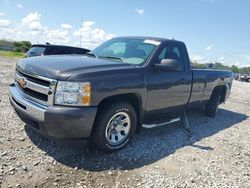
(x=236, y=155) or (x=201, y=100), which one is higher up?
(x=201, y=100)

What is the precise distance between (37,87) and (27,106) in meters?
0.31

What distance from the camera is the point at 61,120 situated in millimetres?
3727

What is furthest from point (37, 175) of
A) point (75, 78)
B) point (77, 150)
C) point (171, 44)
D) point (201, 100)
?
point (201, 100)

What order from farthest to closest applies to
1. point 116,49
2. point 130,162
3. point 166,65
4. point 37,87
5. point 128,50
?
point 116,49 → point 128,50 → point 166,65 → point 130,162 → point 37,87

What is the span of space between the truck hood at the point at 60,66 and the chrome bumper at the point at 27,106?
1.40 ft

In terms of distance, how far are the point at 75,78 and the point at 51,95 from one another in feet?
1.33

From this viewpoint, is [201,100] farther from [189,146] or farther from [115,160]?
[115,160]

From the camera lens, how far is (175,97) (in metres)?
5.61

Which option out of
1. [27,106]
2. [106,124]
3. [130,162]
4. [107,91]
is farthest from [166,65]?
[27,106]

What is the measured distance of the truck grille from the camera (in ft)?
12.6

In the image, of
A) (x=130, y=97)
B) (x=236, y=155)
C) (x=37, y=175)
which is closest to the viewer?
(x=37, y=175)

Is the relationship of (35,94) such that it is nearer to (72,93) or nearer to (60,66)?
(60,66)

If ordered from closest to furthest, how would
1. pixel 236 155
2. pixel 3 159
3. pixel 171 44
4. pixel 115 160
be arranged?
pixel 3 159 < pixel 115 160 < pixel 236 155 < pixel 171 44

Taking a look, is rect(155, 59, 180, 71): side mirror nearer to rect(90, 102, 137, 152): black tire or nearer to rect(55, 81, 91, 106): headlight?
rect(90, 102, 137, 152): black tire
